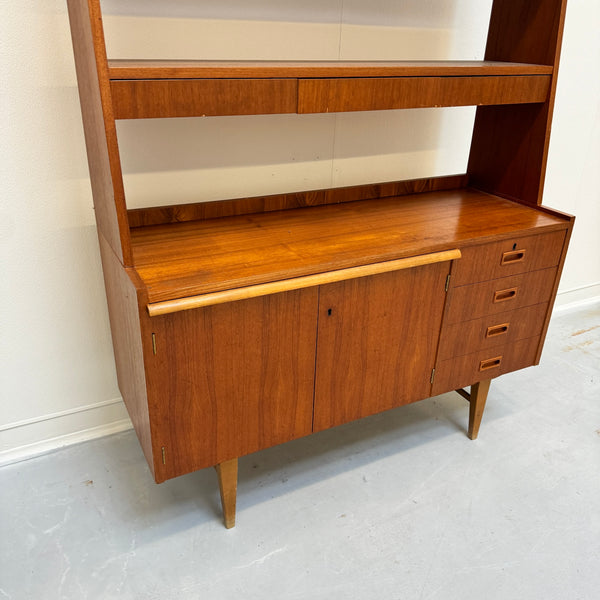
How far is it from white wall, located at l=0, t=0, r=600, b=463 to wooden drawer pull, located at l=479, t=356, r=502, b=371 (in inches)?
30.3

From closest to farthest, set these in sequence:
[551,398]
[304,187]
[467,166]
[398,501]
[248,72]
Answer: [248,72] < [398,501] < [304,187] < [467,166] < [551,398]

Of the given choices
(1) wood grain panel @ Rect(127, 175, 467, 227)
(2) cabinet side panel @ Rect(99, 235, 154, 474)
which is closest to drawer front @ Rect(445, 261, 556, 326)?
(1) wood grain panel @ Rect(127, 175, 467, 227)

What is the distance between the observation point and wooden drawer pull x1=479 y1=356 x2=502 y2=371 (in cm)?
192

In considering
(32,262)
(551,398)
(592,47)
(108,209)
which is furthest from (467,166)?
(32,262)

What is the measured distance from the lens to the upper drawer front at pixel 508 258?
1.68 m

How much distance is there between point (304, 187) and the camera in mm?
1991

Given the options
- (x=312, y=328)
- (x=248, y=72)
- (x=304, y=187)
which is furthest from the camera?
(x=304, y=187)

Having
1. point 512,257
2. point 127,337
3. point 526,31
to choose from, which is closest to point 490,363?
point 512,257

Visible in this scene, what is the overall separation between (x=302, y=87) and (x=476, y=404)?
4.31ft

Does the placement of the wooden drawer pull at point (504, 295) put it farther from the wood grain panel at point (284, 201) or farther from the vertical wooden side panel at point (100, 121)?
the vertical wooden side panel at point (100, 121)

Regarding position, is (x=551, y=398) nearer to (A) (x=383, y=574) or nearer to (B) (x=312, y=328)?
(A) (x=383, y=574)

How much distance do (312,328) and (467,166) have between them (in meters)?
1.12

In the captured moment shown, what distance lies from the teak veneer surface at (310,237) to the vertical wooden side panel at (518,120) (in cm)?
10

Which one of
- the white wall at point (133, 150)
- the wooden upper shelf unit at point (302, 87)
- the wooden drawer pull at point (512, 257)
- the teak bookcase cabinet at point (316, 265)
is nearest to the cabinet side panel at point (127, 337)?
the teak bookcase cabinet at point (316, 265)
